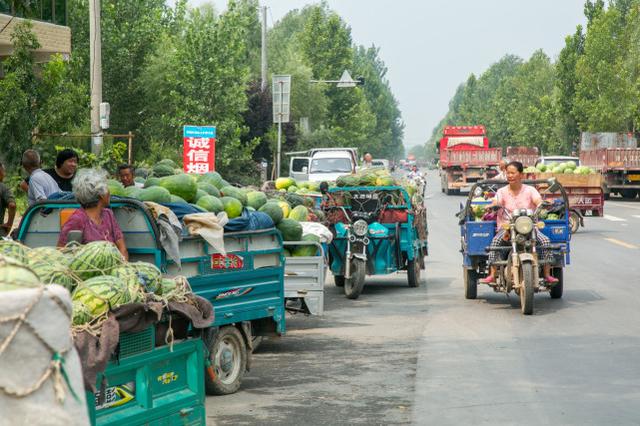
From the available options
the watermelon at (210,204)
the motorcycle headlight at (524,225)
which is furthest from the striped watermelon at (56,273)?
the motorcycle headlight at (524,225)

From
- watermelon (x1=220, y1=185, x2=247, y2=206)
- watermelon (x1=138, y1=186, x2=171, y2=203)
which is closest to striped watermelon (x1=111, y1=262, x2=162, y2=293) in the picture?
watermelon (x1=138, y1=186, x2=171, y2=203)

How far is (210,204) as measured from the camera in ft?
34.2

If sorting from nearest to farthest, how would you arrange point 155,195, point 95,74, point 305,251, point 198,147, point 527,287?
point 155,195, point 305,251, point 527,287, point 95,74, point 198,147

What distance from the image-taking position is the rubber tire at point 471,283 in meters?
14.8

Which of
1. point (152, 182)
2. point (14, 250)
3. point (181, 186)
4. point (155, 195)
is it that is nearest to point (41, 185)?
point (152, 182)

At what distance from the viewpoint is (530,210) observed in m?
13.7

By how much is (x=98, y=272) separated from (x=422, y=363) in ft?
14.4

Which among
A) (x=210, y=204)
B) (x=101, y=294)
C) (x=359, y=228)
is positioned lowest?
Result: (x=359, y=228)

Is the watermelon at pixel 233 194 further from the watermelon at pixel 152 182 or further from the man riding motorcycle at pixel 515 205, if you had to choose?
the man riding motorcycle at pixel 515 205

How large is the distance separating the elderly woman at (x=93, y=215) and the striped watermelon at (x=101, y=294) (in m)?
1.72

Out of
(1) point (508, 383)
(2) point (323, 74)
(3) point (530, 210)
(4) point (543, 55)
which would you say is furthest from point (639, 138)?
(1) point (508, 383)

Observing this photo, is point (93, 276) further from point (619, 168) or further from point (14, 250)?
point (619, 168)

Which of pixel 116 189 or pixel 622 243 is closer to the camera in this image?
pixel 116 189

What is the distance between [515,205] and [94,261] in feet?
27.4
